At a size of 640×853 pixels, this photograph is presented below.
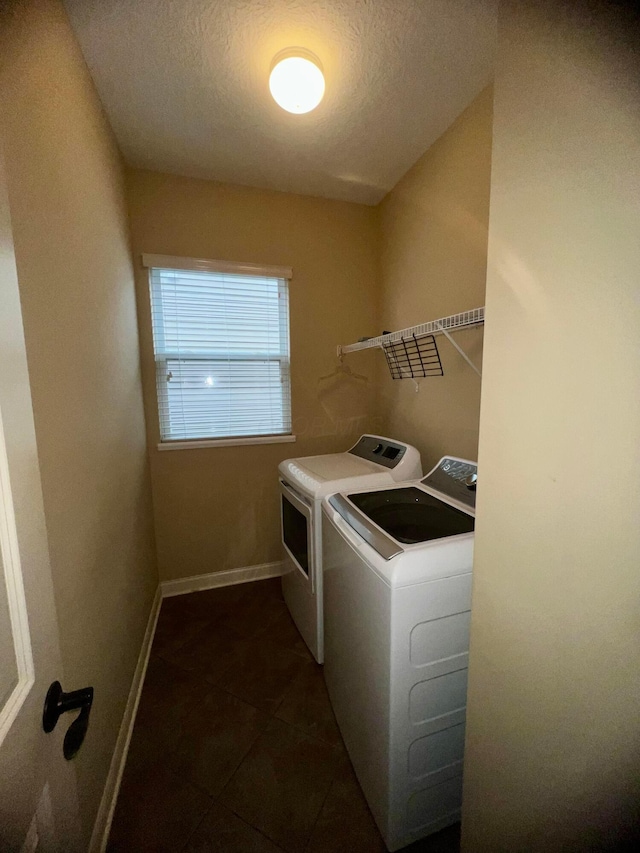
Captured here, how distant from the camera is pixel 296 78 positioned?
1253 mm

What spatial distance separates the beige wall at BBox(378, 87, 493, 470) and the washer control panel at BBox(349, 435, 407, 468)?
23 centimetres

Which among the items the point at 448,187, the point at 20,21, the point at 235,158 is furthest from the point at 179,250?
the point at 448,187

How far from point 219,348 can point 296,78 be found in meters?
1.38

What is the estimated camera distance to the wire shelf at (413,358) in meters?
1.86

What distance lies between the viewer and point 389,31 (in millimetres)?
1199

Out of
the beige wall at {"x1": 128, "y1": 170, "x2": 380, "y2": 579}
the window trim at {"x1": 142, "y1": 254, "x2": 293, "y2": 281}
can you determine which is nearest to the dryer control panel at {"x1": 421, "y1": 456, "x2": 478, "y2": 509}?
the beige wall at {"x1": 128, "y1": 170, "x2": 380, "y2": 579}

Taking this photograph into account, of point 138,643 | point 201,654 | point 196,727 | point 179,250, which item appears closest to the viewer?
point 196,727

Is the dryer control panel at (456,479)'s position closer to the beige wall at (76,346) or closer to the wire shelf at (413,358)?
the wire shelf at (413,358)

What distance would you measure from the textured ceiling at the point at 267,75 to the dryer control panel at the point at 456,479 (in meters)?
1.68

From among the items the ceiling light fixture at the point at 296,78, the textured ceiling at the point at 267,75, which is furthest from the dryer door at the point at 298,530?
the textured ceiling at the point at 267,75

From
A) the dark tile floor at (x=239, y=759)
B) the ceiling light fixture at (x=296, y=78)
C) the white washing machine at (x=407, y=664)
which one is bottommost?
the dark tile floor at (x=239, y=759)

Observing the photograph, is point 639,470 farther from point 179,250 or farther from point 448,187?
point 179,250

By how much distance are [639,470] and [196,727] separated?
6.06ft

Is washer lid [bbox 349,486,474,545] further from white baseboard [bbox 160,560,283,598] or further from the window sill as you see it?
white baseboard [bbox 160,560,283,598]
